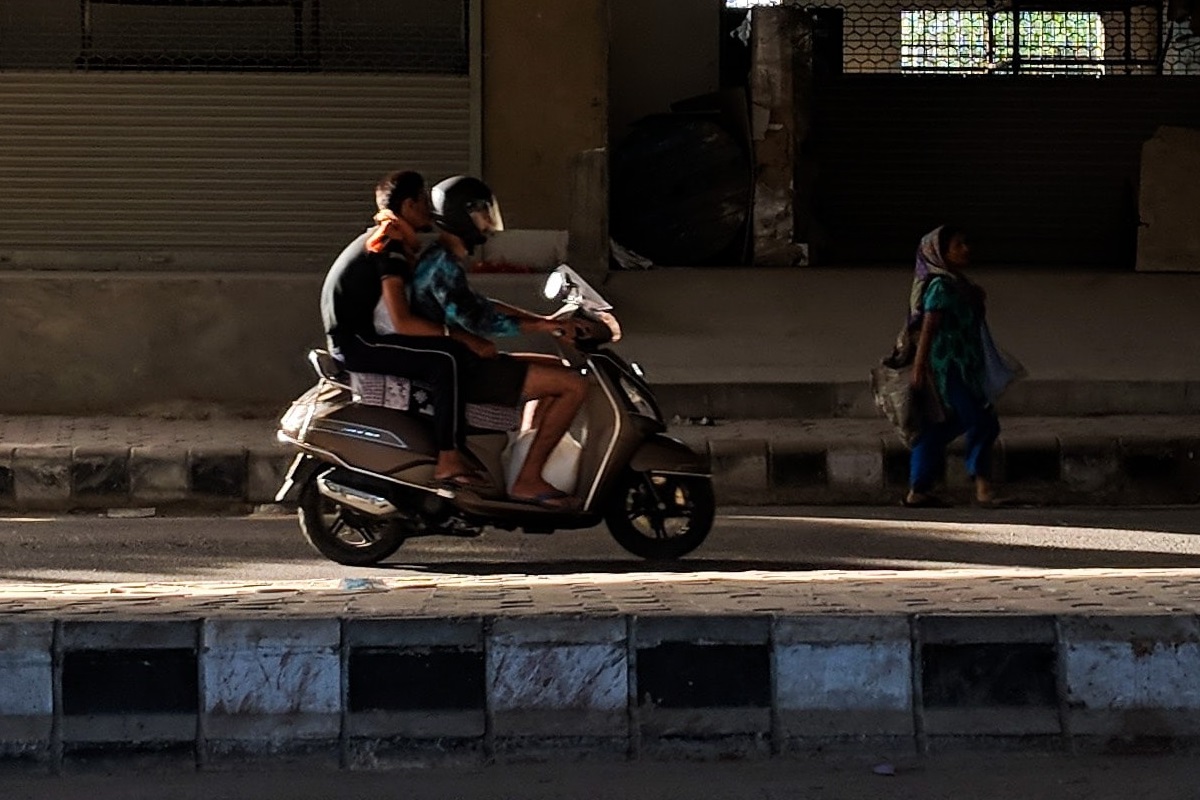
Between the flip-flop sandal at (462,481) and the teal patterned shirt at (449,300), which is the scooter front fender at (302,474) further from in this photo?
the teal patterned shirt at (449,300)

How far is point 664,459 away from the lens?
318 inches

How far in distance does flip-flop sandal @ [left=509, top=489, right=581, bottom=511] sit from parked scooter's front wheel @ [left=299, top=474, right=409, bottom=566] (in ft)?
1.64

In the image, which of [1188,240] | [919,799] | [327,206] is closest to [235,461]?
[327,206]

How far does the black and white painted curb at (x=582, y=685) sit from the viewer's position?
16.2ft

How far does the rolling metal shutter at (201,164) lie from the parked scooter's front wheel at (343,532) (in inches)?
218

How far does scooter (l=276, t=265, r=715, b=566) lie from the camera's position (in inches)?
312

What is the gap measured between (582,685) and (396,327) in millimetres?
3182

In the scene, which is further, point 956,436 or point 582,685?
point 956,436

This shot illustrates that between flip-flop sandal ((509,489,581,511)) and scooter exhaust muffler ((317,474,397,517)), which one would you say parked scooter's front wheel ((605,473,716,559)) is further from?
scooter exhaust muffler ((317,474,397,517))

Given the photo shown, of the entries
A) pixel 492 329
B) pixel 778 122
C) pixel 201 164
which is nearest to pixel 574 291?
pixel 492 329

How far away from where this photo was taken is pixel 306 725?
497 centimetres

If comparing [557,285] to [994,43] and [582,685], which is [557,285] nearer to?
[582,685]

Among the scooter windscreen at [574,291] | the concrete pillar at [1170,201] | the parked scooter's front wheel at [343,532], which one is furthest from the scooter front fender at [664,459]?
the concrete pillar at [1170,201]

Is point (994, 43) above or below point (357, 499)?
above
